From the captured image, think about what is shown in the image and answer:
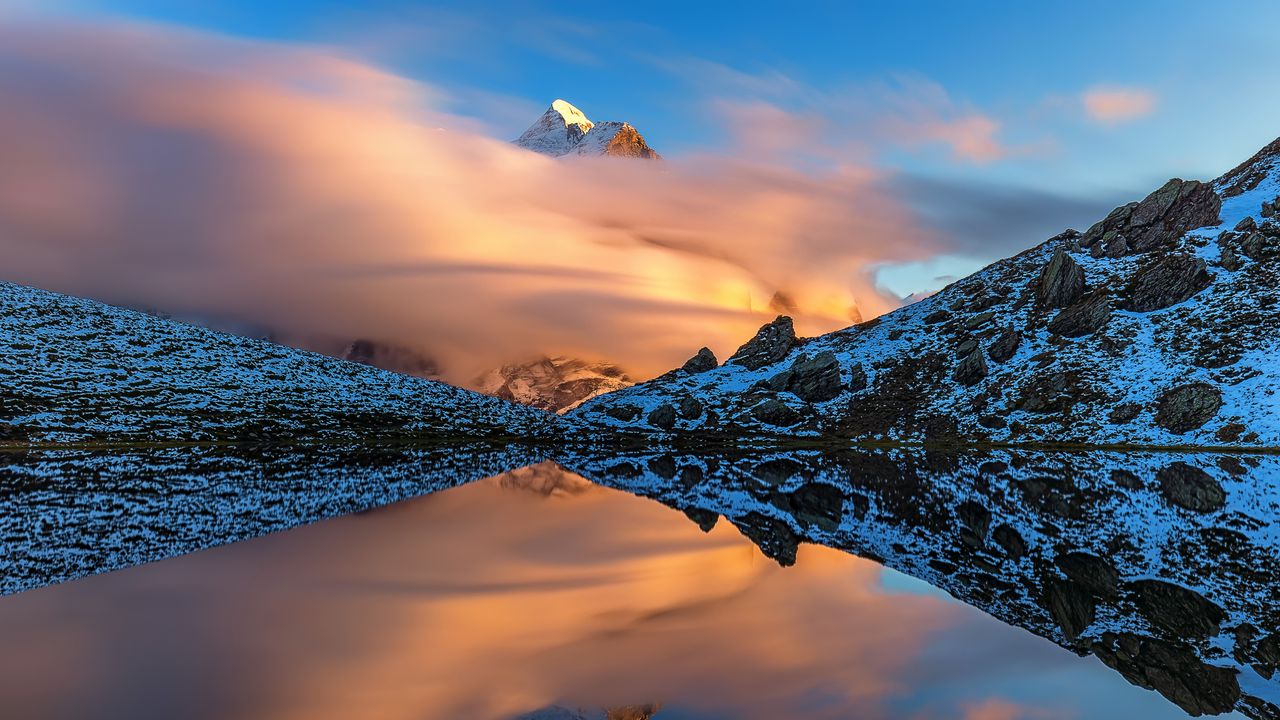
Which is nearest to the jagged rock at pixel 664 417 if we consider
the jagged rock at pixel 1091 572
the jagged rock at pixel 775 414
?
the jagged rock at pixel 775 414

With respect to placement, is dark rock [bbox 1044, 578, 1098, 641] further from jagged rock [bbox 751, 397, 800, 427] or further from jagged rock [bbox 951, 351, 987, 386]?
jagged rock [bbox 951, 351, 987, 386]

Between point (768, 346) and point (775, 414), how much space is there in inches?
1716

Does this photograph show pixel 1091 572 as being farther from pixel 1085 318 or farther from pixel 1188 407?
pixel 1085 318

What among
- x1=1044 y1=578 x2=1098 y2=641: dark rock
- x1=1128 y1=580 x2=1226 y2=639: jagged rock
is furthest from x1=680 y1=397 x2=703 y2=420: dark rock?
x1=1128 y1=580 x2=1226 y2=639: jagged rock

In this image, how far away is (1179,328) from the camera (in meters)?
123

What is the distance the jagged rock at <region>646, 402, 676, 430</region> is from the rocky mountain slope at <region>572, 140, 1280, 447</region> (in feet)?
2.16

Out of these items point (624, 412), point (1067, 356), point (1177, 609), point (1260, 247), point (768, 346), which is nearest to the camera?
point (1177, 609)

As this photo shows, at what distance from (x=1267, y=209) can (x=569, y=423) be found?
145637 millimetres

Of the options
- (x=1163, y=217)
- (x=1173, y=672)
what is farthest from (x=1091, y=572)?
(x=1163, y=217)

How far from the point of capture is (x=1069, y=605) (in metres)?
18.3

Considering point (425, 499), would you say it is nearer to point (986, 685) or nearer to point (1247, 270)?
point (986, 685)

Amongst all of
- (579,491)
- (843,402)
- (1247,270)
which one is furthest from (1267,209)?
(579,491)

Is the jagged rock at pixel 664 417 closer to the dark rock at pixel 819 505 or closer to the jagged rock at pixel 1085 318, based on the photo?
the jagged rock at pixel 1085 318

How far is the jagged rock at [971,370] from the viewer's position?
137750mm
